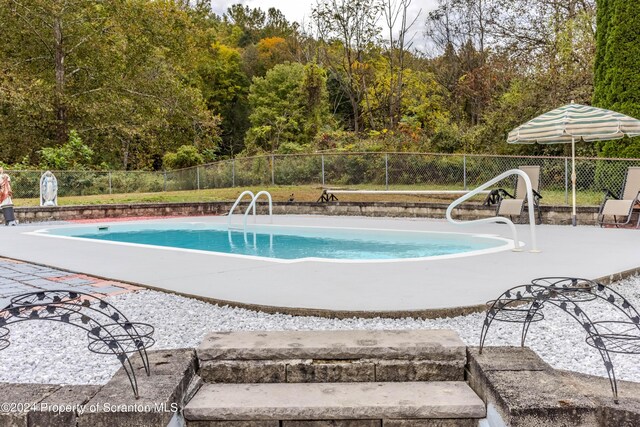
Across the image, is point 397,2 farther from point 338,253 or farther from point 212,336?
point 212,336

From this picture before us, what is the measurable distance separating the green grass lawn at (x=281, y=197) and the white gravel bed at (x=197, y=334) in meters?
7.56

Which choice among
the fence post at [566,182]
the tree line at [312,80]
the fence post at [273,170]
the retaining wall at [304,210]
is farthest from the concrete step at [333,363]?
the tree line at [312,80]

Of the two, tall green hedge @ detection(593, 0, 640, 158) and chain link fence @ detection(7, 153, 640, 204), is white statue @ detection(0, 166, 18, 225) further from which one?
tall green hedge @ detection(593, 0, 640, 158)

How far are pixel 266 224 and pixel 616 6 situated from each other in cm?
932

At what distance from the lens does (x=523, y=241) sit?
7.88m

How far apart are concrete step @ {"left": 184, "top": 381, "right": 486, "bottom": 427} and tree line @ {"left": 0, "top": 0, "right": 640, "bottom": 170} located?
46.6 ft

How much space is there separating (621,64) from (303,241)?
838 cm

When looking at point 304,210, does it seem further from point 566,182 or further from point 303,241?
point 566,182

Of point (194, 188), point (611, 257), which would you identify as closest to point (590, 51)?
point (611, 257)

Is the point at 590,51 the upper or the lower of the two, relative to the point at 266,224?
upper

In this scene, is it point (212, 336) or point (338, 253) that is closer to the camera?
point (212, 336)

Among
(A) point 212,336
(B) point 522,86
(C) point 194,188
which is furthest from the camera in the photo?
(C) point 194,188

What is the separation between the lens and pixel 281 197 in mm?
15000

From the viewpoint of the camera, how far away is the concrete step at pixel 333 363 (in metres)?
2.69
